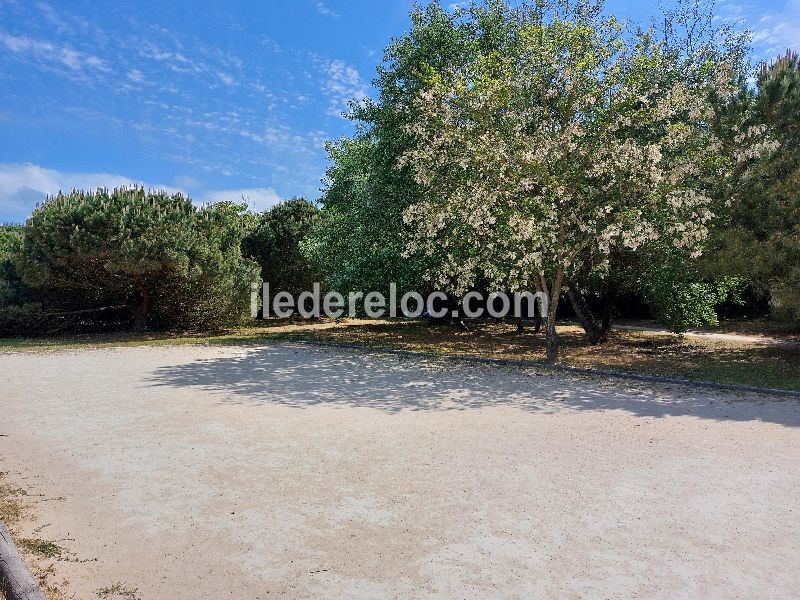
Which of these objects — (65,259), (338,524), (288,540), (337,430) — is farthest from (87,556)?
(65,259)

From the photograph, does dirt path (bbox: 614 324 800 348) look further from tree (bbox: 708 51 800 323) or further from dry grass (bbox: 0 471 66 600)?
dry grass (bbox: 0 471 66 600)

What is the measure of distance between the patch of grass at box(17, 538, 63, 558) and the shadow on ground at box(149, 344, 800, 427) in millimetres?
5048

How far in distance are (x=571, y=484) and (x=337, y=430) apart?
3.33m

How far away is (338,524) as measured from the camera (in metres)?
4.55

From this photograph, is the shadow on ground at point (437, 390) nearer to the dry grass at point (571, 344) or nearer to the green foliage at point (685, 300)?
the dry grass at point (571, 344)

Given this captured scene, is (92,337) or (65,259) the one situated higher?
(65,259)

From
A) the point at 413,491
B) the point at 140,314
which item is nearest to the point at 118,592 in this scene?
the point at 413,491

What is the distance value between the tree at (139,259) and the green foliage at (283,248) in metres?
3.63

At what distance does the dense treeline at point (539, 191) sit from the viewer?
13539 millimetres

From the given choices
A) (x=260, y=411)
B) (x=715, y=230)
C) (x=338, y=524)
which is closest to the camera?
(x=338, y=524)

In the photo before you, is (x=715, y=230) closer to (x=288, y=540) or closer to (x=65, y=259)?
(x=288, y=540)

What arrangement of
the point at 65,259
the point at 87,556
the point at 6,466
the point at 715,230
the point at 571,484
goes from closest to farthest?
the point at 87,556, the point at 571,484, the point at 6,466, the point at 715,230, the point at 65,259

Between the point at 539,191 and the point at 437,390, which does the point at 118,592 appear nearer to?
the point at 437,390

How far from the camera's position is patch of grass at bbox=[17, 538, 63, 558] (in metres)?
4.11
